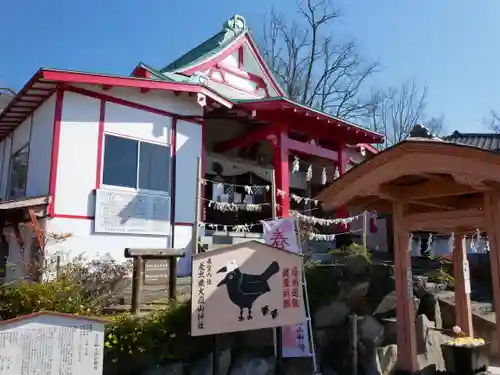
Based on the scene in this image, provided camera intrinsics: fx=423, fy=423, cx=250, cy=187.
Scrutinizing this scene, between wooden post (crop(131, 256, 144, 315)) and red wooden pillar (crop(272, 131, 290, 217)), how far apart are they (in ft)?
20.5

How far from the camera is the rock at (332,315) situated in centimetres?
774

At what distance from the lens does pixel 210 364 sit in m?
6.25

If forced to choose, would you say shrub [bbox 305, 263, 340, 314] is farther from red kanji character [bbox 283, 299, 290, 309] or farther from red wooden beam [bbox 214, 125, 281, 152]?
red wooden beam [bbox 214, 125, 281, 152]

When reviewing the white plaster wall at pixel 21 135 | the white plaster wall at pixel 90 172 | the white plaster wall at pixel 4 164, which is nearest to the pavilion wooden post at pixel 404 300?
the white plaster wall at pixel 90 172

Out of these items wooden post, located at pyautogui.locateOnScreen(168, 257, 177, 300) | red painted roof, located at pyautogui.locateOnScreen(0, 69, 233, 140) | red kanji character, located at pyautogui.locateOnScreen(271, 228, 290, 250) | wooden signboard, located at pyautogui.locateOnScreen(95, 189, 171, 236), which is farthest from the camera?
wooden signboard, located at pyautogui.locateOnScreen(95, 189, 171, 236)

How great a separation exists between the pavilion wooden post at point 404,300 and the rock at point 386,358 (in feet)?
1.73

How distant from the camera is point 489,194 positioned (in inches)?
239

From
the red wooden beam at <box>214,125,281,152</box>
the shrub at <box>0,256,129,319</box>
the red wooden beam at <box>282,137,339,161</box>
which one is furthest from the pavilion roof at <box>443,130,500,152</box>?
the shrub at <box>0,256,129,319</box>

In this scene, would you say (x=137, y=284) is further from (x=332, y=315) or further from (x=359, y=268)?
(x=359, y=268)

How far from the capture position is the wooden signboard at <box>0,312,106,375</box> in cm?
452

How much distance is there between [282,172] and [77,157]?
588 cm

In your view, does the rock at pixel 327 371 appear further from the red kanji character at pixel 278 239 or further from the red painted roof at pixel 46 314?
the red painted roof at pixel 46 314

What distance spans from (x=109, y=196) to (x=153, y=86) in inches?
122

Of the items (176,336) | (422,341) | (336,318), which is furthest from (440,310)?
(176,336)
